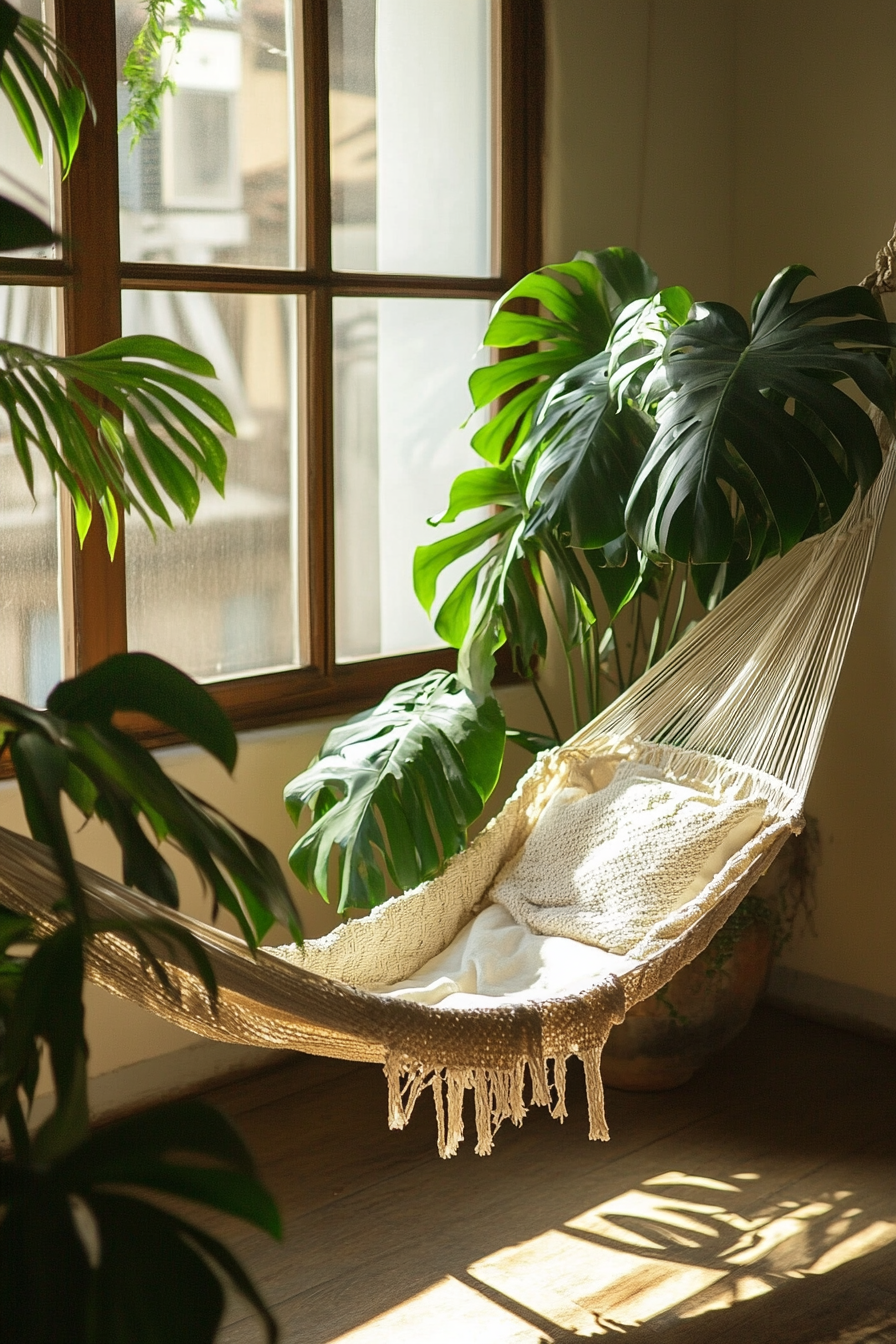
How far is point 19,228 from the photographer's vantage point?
0.89 meters

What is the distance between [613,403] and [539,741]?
61cm

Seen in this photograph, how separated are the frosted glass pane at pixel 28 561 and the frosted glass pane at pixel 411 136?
57 cm

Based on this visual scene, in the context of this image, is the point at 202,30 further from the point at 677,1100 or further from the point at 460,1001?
the point at 677,1100

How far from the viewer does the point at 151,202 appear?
213cm

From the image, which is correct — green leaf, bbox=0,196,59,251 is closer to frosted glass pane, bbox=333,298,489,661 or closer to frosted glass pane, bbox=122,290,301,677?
frosted glass pane, bbox=122,290,301,677

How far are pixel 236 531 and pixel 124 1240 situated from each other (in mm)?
1801

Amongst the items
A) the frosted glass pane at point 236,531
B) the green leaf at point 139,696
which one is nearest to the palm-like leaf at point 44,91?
the green leaf at point 139,696

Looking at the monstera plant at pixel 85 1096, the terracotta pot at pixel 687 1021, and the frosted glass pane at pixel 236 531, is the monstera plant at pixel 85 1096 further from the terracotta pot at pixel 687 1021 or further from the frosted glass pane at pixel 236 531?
the terracotta pot at pixel 687 1021

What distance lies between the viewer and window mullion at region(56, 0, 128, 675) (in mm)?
1996

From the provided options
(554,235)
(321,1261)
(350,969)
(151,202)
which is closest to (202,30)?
(151,202)

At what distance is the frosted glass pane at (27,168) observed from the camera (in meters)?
1.96

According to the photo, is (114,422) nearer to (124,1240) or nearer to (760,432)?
(760,432)

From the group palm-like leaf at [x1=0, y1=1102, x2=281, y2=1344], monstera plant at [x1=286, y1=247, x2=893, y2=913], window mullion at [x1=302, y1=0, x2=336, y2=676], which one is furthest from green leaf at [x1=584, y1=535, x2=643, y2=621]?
palm-like leaf at [x1=0, y1=1102, x2=281, y2=1344]

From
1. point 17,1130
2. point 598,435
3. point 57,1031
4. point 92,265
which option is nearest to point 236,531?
point 92,265
